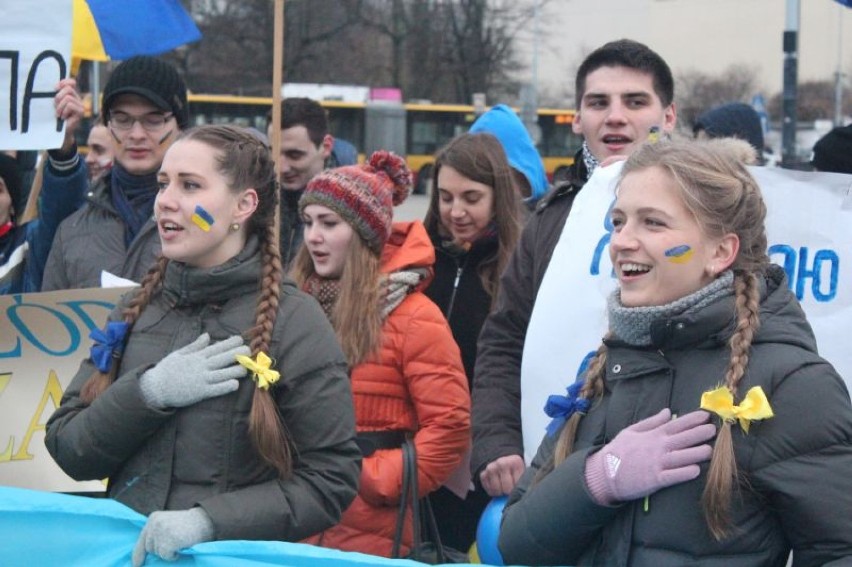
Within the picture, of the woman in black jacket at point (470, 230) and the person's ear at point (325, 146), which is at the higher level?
the person's ear at point (325, 146)

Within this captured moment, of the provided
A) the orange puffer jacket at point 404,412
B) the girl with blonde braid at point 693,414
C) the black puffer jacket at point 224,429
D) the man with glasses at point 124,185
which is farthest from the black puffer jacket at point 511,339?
the man with glasses at point 124,185

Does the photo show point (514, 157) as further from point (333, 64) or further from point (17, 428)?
point (333, 64)

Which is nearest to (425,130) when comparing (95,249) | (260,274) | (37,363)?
(95,249)

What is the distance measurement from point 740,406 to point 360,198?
2025 millimetres

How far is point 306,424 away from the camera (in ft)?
9.34

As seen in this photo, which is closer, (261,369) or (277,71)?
(261,369)

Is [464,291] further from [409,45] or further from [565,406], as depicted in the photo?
[409,45]

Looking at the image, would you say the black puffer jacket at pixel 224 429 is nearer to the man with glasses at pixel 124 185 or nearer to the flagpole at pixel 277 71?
the flagpole at pixel 277 71

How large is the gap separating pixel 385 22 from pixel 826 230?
1739 inches

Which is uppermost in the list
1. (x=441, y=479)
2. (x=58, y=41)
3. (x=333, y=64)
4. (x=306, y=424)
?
(x=333, y=64)

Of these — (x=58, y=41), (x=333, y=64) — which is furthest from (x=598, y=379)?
(x=333, y=64)

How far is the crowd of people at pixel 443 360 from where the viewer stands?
227 centimetres

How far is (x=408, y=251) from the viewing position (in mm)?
4031

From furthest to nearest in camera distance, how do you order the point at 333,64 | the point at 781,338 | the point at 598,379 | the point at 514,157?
the point at 333,64
the point at 514,157
the point at 598,379
the point at 781,338
